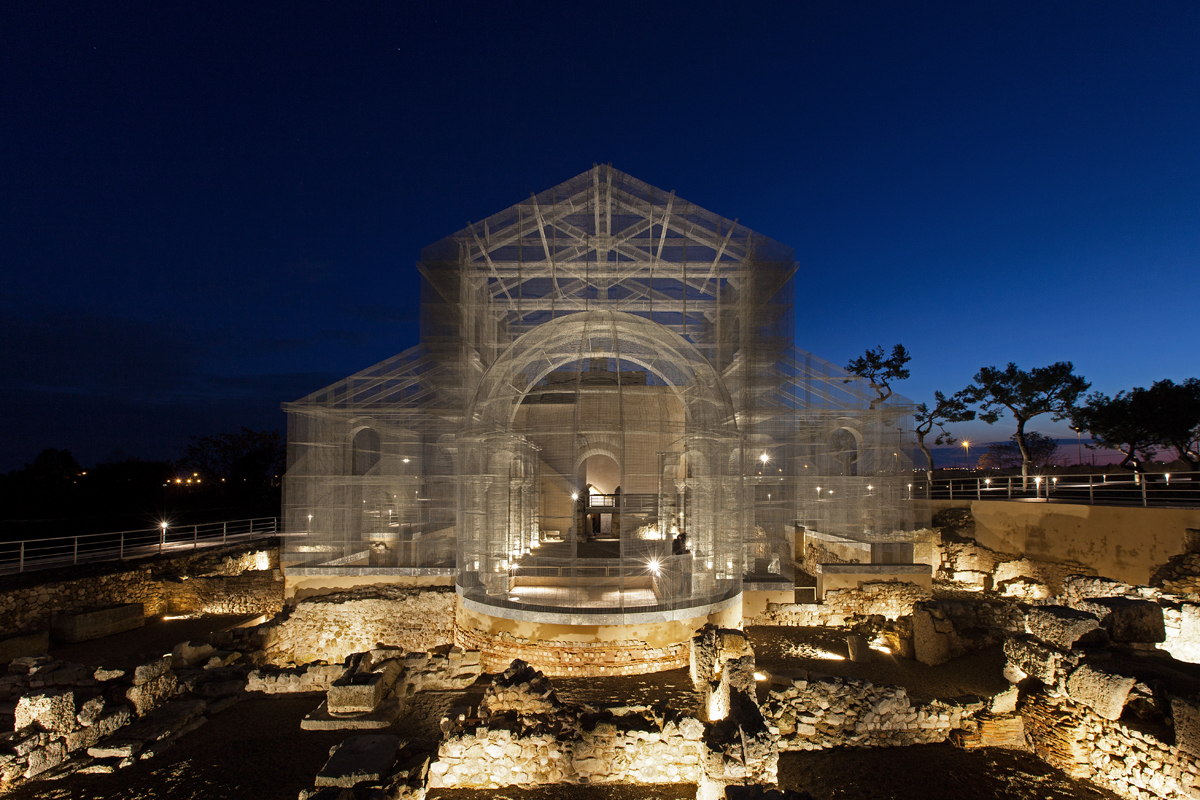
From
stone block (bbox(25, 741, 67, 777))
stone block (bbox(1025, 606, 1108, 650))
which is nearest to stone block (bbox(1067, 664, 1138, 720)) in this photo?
stone block (bbox(1025, 606, 1108, 650))

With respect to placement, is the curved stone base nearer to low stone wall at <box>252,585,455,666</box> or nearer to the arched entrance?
the arched entrance

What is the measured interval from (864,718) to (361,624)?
32.0ft

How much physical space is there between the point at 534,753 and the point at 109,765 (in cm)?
533

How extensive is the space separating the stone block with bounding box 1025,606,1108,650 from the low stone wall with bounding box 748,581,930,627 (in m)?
4.78

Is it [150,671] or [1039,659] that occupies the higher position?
[1039,659]

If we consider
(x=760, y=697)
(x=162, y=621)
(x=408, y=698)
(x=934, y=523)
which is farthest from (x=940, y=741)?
(x=162, y=621)

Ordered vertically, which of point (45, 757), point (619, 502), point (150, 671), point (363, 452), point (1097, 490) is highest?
point (363, 452)

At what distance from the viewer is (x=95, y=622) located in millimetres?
12812

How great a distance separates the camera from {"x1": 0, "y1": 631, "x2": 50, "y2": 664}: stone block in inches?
443

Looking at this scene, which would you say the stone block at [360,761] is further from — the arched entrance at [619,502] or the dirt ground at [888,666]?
the dirt ground at [888,666]

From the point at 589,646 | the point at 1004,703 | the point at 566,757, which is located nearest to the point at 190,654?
the point at 589,646

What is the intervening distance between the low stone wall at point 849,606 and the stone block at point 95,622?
1438 cm

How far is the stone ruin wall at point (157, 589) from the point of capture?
40.2 feet

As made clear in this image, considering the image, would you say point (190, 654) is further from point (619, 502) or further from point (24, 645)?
point (619, 502)
